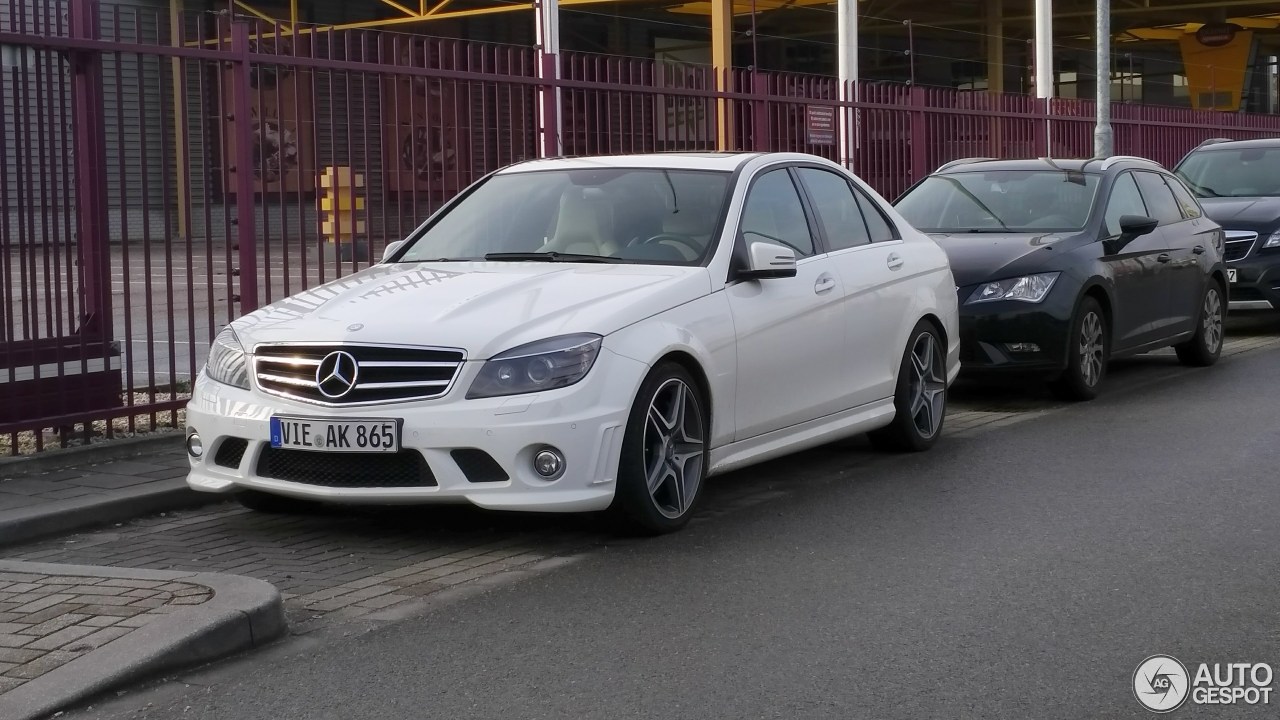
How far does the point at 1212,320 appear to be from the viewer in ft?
42.0

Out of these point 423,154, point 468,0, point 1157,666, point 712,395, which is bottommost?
point 1157,666

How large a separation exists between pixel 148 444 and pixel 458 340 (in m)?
2.96

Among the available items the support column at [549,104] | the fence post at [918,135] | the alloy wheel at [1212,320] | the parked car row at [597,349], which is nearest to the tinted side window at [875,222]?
the parked car row at [597,349]

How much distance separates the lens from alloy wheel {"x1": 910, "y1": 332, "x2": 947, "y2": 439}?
871 cm

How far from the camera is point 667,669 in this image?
4.77 meters

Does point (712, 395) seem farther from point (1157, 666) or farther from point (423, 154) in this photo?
point (423, 154)

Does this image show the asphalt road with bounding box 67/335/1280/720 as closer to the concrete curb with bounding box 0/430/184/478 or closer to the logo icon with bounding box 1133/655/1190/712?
the logo icon with bounding box 1133/655/1190/712

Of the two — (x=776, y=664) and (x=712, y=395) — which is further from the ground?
(x=712, y=395)

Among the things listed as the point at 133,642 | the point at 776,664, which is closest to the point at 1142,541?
the point at 776,664

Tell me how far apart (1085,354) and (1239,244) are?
5.18 meters

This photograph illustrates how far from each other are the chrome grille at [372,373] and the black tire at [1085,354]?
5.46 meters

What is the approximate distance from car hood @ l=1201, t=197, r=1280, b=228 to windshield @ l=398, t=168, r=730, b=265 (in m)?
8.77

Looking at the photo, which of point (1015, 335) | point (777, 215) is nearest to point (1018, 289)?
point (1015, 335)

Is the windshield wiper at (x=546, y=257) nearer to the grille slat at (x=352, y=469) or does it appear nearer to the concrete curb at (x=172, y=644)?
the grille slat at (x=352, y=469)
